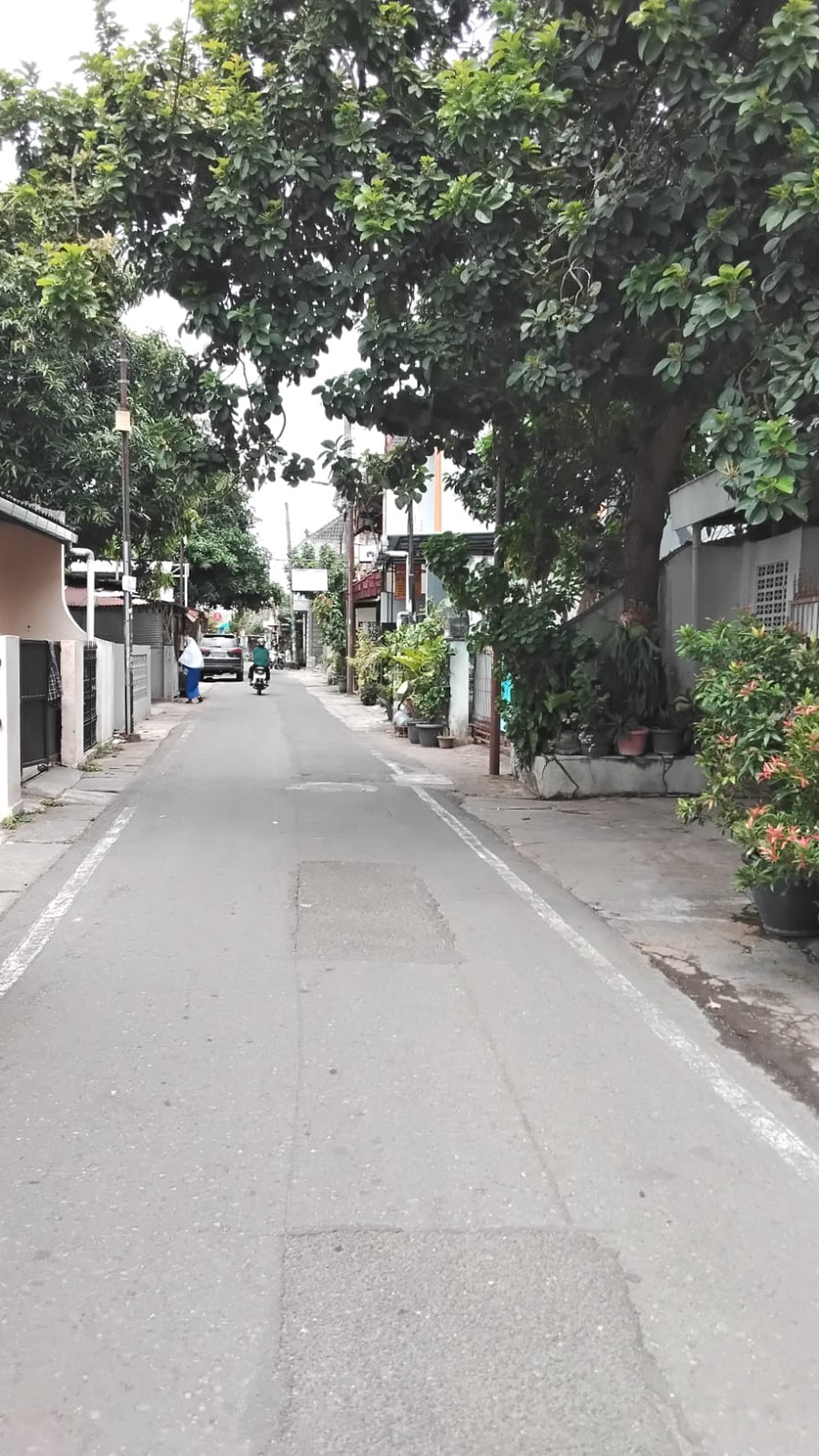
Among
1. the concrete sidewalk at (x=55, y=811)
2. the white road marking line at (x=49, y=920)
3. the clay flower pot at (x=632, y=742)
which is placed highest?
the clay flower pot at (x=632, y=742)

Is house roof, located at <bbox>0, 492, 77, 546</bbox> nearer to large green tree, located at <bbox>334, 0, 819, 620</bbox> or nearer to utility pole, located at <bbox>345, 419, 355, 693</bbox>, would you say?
large green tree, located at <bbox>334, 0, 819, 620</bbox>

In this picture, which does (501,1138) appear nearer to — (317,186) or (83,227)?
(317,186)

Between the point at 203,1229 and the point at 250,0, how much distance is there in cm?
945

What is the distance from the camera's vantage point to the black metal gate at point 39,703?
11516 millimetres

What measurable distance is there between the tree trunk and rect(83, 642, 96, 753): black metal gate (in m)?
7.16

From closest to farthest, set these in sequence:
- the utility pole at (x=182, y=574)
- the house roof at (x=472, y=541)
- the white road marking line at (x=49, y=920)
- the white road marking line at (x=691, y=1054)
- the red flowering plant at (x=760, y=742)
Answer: the white road marking line at (x=691, y=1054) < the red flowering plant at (x=760, y=742) < the white road marking line at (x=49, y=920) < the house roof at (x=472, y=541) < the utility pole at (x=182, y=574)

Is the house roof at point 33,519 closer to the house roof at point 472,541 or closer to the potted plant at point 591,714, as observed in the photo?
the house roof at point 472,541

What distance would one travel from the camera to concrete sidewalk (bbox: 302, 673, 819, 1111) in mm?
5078

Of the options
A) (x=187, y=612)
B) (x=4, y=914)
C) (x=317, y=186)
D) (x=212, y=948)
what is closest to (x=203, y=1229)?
(x=212, y=948)

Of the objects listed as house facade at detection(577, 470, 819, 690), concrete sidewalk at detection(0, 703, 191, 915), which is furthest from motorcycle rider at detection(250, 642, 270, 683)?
house facade at detection(577, 470, 819, 690)

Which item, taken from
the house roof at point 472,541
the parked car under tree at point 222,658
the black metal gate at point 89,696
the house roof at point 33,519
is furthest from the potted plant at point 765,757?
the parked car under tree at point 222,658

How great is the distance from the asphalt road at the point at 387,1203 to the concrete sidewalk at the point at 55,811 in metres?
1.91

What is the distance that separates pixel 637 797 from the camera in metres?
11.9

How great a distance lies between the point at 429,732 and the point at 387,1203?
14.8 meters
